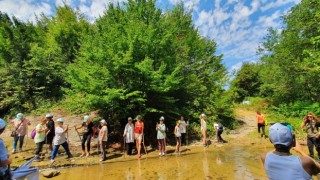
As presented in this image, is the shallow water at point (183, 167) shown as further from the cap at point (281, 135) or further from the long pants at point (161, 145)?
the cap at point (281, 135)

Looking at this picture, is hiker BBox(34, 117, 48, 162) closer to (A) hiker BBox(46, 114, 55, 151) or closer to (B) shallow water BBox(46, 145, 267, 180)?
(A) hiker BBox(46, 114, 55, 151)

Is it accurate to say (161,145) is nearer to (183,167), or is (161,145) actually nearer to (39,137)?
(183,167)

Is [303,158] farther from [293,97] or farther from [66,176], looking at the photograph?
[293,97]

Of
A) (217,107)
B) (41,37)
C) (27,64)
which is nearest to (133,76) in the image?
(217,107)

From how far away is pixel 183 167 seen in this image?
32.3 ft

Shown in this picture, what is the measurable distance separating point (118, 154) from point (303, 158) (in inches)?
441

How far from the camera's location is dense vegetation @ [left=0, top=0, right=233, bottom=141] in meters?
14.1

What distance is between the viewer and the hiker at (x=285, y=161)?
2625 millimetres

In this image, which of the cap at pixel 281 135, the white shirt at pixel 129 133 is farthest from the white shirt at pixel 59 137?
the cap at pixel 281 135

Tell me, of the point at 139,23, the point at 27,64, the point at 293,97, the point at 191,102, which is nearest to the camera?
the point at 139,23

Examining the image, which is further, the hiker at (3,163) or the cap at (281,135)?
the hiker at (3,163)

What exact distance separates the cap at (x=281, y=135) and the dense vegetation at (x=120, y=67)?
10.8m

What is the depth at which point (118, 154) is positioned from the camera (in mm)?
12977

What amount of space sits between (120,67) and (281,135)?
1188 centimetres
